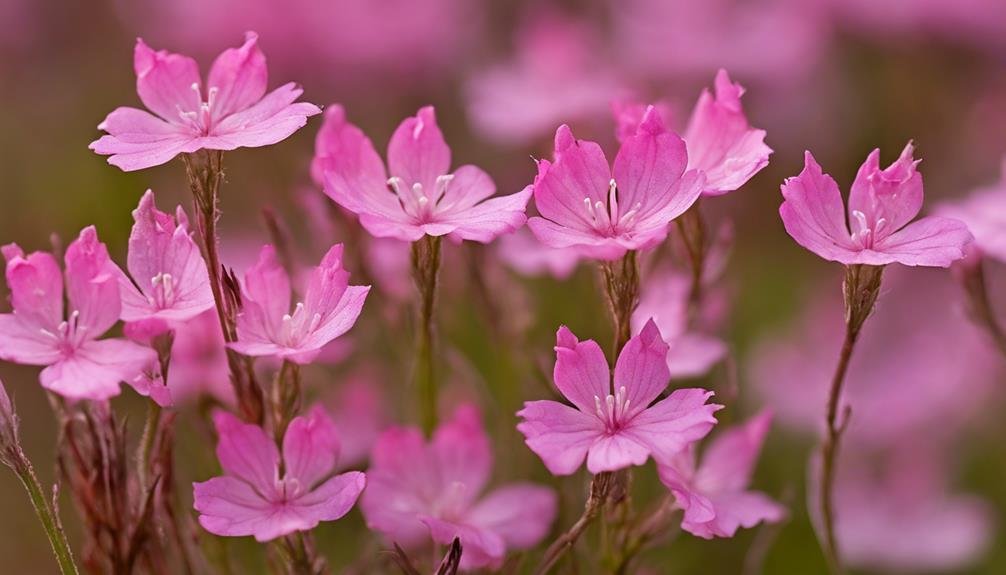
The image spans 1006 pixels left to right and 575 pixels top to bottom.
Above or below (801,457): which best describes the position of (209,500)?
above

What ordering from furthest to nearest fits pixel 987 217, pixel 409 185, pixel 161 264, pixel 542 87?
1. pixel 542 87
2. pixel 987 217
3. pixel 409 185
4. pixel 161 264

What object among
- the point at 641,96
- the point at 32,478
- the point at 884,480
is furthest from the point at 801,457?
the point at 32,478

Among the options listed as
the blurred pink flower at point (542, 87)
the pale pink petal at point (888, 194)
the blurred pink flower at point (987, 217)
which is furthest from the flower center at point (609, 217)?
→ the blurred pink flower at point (542, 87)

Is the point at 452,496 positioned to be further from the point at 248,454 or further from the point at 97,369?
the point at 97,369

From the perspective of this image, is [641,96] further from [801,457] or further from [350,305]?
[350,305]

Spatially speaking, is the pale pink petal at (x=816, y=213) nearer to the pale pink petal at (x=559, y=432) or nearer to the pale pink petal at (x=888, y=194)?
the pale pink petal at (x=888, y=194)

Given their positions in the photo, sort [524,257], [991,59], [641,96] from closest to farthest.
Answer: [524,257], [641,96], [991,59]

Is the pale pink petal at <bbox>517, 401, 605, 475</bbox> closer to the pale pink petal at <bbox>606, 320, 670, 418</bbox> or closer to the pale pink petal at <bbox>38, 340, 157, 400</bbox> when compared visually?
the pale pink petal at <bbox>606, 320, 670, 418</bbox>

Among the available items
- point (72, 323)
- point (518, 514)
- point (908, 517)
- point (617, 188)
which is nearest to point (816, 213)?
point (617, 188)
